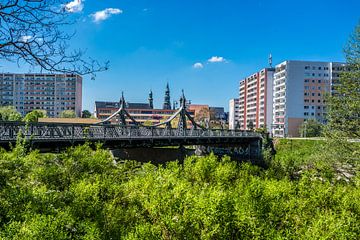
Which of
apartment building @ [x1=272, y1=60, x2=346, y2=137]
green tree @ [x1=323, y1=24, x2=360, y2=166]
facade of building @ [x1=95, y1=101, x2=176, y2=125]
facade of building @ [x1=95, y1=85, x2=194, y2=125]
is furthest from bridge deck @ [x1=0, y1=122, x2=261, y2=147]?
facade of building @ [x1=95, y1=101, x2=176, y2=125]

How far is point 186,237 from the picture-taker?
4.66 metres

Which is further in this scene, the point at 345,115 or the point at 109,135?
the point at 109,135

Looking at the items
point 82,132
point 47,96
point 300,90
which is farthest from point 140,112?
point 82,132

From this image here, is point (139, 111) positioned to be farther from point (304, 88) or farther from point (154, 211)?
point (154, 211)

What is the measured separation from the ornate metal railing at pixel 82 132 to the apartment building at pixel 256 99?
57937 mm

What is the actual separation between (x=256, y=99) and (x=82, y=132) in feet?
288

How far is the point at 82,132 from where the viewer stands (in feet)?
69.1

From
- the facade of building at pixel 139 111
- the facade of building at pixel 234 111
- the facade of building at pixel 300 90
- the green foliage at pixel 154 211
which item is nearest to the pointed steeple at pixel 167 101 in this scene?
the facade of building at pixel 139 111

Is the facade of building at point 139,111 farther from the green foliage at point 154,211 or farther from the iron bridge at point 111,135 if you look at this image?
the green foliage at point 154,211

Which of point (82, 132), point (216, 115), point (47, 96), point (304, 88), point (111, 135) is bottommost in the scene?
point (111, 135)

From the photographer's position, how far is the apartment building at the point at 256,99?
312ft

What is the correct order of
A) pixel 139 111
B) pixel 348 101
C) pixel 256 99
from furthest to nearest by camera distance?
pixel 139 111 < pixel 256 99 < pixel 348 101

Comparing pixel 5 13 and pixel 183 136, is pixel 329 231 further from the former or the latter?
pixel 183 136

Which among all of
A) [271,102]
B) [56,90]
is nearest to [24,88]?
[56,90]
